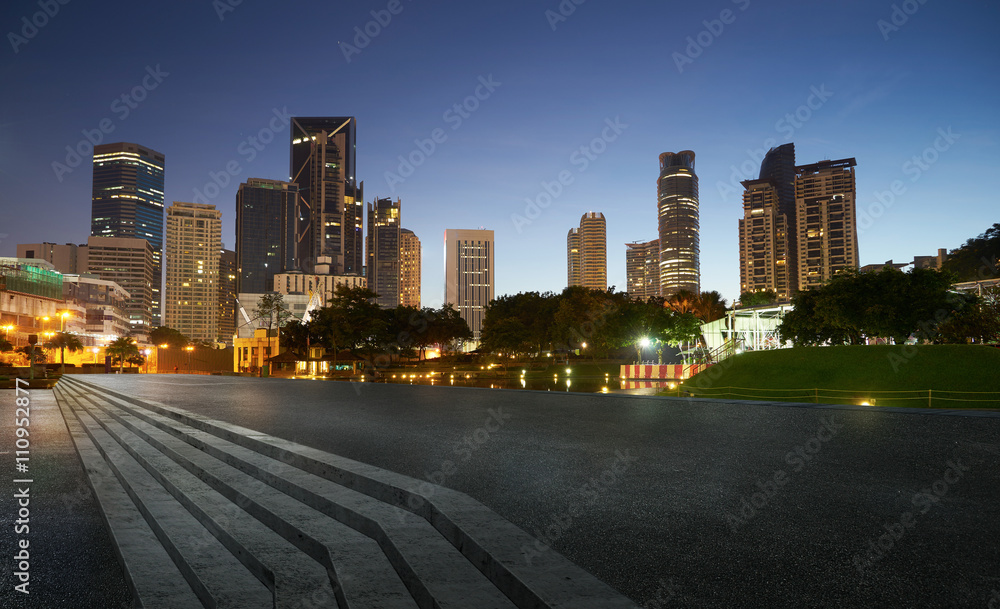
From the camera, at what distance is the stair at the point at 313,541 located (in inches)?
136

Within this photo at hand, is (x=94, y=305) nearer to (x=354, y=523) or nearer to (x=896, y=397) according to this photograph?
(x=896, y=397)

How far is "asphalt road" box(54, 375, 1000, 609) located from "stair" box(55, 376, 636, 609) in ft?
1.38

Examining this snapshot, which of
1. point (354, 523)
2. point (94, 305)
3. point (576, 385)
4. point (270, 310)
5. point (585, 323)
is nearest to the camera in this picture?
point (354, 523)

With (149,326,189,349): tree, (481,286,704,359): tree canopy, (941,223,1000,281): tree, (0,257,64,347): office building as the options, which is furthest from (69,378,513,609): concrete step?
(149,326,189,349): tree

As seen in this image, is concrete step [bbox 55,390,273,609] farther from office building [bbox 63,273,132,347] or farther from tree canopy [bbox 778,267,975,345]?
office building [bbox 63,273,132,347]

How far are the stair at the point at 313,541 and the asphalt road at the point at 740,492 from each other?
42cm

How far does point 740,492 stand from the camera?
5.31 meters

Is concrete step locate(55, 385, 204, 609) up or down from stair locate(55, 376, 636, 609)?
down

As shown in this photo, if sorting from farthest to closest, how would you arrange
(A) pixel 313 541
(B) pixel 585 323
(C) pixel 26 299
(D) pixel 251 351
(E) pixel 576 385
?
(C) pixel 26 299 < (B) pixel 585 323 < (D) pixel 251 351 < (E) pixel 576 385 < (A) pixel 313 541

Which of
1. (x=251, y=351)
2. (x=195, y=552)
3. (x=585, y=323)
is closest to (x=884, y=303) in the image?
(x=195, y=552)

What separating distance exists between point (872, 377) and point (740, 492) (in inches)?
895

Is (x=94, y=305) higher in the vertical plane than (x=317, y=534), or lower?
higher

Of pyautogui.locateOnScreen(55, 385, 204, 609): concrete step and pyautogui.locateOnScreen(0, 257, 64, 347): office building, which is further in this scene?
pyautogui.locateOnScreen(0, 257, 64, 347): office building

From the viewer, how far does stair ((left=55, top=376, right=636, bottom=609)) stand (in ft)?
11.3
